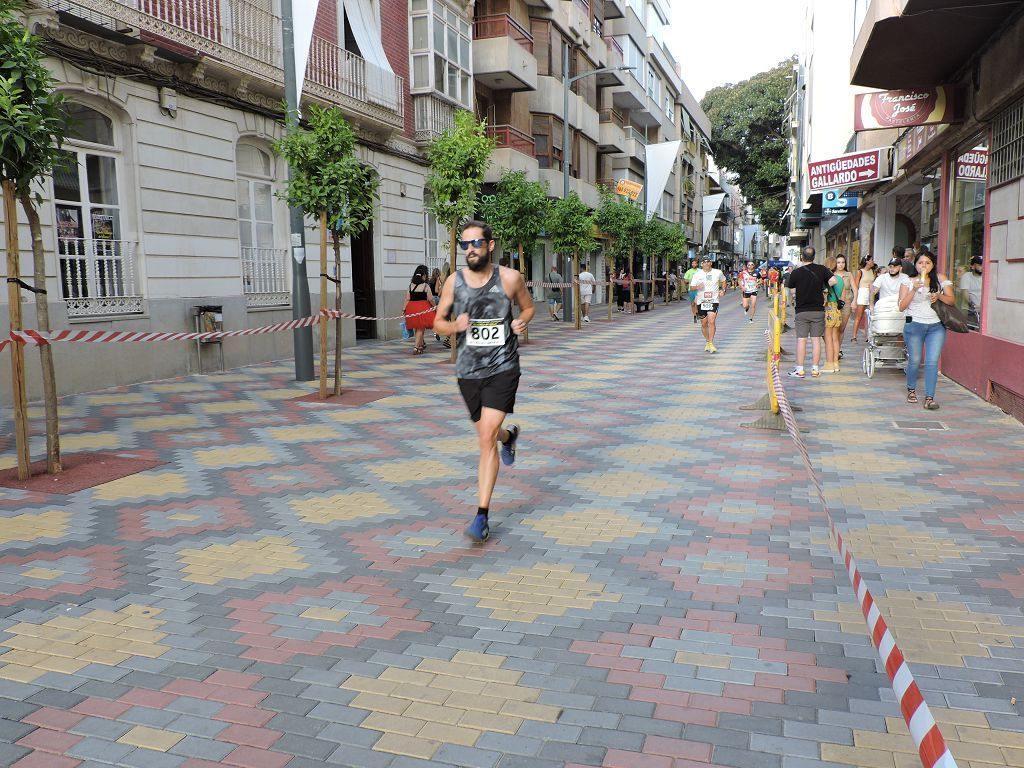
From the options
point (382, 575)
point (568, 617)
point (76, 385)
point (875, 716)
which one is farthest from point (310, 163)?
point (875, 716)

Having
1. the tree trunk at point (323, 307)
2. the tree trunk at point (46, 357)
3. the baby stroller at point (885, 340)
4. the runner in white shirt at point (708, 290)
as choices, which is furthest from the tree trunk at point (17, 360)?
the runner in white shirt at point (708, 290)

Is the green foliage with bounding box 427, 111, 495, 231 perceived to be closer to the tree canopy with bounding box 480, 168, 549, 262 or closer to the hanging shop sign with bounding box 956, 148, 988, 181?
the tree canopy with bounding box 480, 168, 549, 262

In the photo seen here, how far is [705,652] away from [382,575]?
1.80m

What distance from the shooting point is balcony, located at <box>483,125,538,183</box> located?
24766 mm

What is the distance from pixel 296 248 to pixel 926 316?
8108 mm

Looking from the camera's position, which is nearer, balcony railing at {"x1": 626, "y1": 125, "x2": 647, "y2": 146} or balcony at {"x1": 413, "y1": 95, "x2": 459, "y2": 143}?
balcony at {"x1": 413, "y1": 95, "x2": 459, "y2": 143}

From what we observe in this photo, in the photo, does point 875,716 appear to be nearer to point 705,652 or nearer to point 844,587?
point 705,652

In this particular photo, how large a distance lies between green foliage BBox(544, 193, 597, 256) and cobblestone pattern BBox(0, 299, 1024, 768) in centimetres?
1535

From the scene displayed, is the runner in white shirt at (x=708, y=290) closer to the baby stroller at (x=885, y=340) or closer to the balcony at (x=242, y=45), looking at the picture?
the baby stroller at (x=885, y=340)

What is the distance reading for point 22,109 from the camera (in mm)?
6094

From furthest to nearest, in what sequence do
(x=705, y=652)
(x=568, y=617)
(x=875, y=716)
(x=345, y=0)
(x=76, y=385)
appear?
(x=345, y=0) < (x=76, y=385) < (x=568, y=617) < (x=705, y=652) < (x=875, y=716)

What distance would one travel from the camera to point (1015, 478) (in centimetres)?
637

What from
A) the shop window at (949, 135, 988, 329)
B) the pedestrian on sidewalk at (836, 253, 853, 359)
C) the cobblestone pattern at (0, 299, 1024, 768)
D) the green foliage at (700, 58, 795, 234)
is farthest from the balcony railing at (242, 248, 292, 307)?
the green foliage at (700, 58, 795, 234)

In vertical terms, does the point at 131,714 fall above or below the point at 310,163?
below
